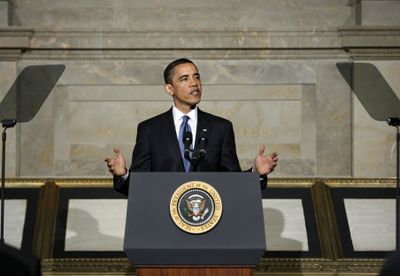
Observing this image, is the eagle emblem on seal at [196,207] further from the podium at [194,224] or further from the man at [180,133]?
the man at [180,133]

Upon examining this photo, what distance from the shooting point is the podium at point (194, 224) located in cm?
418

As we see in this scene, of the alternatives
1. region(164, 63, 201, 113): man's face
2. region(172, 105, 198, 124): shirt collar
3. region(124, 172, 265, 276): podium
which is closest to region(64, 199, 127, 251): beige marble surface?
region(172, 105, 198, 124): shirt collar

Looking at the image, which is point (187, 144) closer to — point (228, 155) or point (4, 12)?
point (228, 155)

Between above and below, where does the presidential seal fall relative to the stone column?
below

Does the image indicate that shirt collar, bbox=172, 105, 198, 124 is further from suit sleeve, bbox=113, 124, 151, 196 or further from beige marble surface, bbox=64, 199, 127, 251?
beige marble surface, bbox=64, 199, 127, 251

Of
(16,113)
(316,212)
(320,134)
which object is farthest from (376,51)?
(16,113)

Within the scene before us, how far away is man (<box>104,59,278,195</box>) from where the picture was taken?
5242 millimetres

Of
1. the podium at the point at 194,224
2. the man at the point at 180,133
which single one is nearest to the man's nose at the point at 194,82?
the man at the point at 180,133

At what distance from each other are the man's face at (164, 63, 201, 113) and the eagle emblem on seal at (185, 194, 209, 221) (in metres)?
1.08

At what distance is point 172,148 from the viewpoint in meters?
5.29

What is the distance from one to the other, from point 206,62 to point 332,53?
5.11 feet

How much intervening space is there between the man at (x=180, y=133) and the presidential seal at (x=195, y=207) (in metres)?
0.93

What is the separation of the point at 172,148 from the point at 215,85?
5.04m

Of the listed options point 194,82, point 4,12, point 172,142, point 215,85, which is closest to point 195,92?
point 194,82
